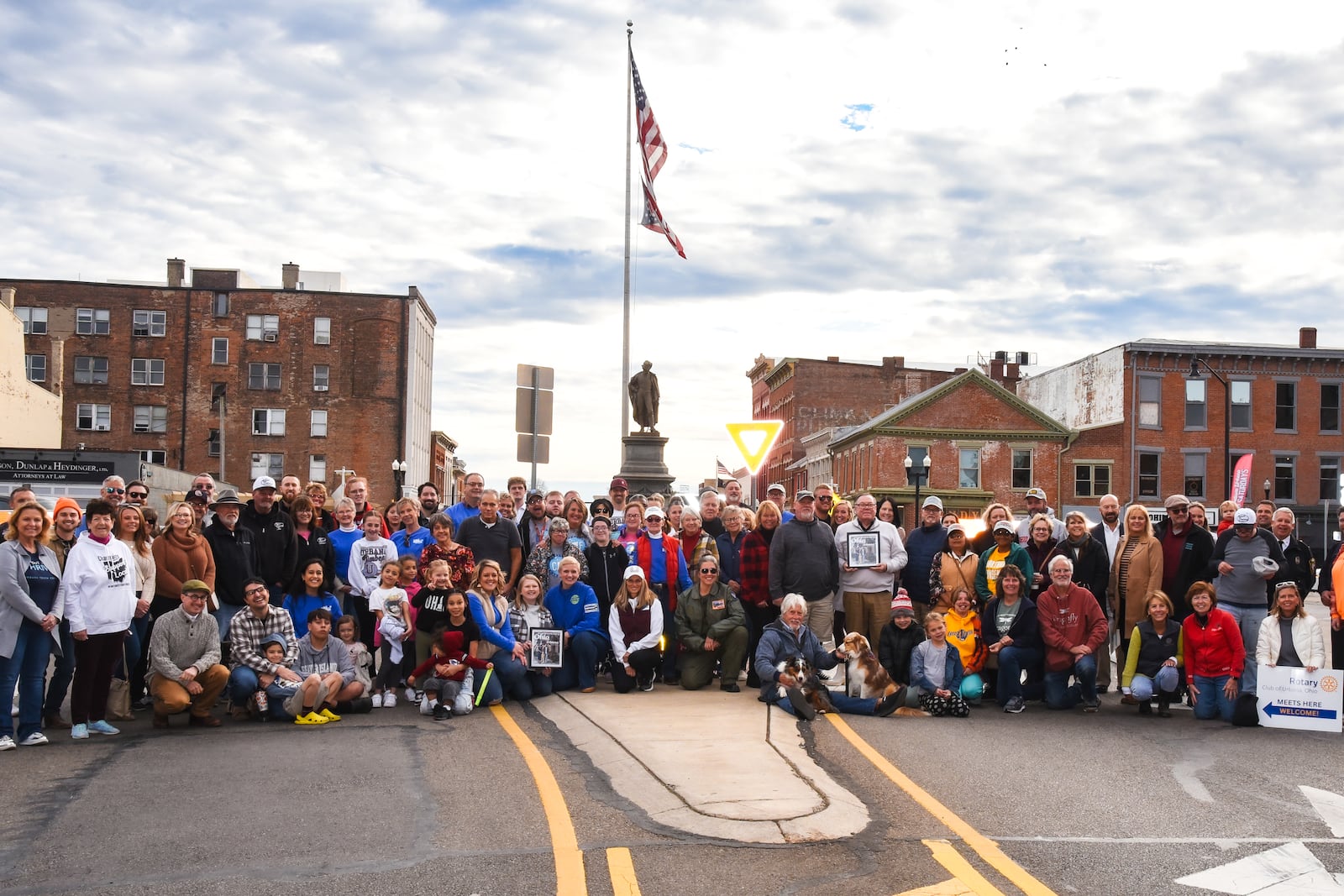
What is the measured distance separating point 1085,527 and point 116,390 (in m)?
72.6

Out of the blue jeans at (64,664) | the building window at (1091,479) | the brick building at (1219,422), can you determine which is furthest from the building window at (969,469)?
the blue jeans at (64,664)

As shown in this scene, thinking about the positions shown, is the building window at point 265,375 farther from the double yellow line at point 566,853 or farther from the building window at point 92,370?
the double yellow line at point 566,853

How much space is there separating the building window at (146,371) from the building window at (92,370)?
1.59 m

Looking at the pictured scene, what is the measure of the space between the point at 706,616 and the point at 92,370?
72.5 meters

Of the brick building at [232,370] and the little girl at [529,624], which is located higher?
the brick building at [232,370]

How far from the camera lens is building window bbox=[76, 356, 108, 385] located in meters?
75.6

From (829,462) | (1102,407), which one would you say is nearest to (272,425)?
(829,462)

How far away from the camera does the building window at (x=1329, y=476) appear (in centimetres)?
5756

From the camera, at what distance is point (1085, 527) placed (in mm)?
13336

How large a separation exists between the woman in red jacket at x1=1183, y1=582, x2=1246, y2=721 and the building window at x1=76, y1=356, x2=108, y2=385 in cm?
7451

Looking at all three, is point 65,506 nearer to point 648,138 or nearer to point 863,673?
point 863,673

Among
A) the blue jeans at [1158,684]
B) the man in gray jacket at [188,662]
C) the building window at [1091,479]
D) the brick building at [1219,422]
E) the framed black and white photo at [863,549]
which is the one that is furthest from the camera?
the building window at [1091,479]

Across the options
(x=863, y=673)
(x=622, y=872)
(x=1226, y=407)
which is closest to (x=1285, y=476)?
(x=1226, y=407)

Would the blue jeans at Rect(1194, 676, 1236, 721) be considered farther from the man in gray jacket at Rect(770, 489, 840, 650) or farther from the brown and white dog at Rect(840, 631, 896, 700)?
the man in gray jacket at Rect(770, 489, 840, 650)
